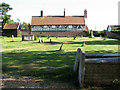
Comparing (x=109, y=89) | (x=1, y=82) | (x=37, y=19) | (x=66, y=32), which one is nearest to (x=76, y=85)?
(x=109, y=89)

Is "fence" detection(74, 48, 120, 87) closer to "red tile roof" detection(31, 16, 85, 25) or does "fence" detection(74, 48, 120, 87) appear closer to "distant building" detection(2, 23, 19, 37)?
"distant building" detection(2, 23, 19, 37)

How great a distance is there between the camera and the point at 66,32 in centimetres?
5922

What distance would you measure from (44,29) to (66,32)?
26.0ft

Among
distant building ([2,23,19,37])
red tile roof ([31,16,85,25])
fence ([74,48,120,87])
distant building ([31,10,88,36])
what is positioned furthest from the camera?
red tile roof ([31,16,85,25])

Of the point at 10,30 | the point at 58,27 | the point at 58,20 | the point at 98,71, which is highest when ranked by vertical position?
the point at 58,20

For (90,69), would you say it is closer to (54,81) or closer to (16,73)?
(54,81)

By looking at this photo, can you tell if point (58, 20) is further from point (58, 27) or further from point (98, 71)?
point (98, 71)

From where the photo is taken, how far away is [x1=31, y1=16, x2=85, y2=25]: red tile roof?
6019 centimetres

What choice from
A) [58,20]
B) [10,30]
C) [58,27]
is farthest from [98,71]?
[58,20]

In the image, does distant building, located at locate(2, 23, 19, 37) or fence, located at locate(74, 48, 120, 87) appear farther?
distant building, located at locate(2, 23, 19, 37)

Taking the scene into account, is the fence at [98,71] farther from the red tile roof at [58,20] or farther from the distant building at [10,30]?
the red tile roof at [58,20]

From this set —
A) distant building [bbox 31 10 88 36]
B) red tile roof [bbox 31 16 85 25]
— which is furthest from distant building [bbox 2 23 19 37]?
red tile roof [bbox 31 16 85 25]

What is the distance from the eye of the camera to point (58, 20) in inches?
2431

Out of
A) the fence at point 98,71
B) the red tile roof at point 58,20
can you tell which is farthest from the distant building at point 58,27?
the fence at point 98,71
